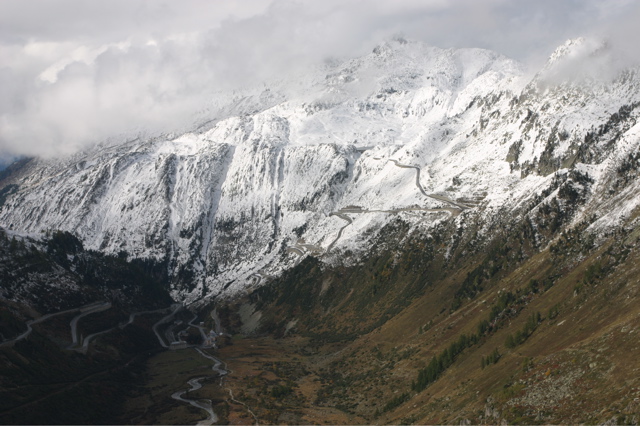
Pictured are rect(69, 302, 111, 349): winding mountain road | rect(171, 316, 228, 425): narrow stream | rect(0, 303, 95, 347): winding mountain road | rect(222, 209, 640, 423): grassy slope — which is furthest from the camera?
rect(69, 302, 111, 349): winding mountain road

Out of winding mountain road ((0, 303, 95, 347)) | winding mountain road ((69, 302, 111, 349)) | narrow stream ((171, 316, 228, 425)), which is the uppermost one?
winding mountain road ((0, 303, 95, 347))

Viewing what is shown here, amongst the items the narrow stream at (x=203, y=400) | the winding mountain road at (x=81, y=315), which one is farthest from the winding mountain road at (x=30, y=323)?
the narrow stream at (x=203, y=400)

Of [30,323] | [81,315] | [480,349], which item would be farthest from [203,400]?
[81,315]

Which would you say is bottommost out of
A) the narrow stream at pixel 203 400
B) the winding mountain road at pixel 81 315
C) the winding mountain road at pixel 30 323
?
the narrow stream at pixel 203 400

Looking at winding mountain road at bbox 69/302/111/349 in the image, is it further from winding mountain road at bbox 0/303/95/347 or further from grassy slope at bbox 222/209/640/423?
grassy slope at bbox 222/209/640/423

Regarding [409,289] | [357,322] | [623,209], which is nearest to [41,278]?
[357,322]

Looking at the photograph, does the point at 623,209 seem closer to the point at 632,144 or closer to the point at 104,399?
the point at 632,144

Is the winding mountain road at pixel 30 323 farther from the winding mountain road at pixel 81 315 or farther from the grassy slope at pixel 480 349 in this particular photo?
the grassy slope at pixel 480 349

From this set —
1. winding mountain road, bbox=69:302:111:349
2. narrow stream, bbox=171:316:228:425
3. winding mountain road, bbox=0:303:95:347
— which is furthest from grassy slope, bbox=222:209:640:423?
winding mountain road, bbox=0:303:95:347

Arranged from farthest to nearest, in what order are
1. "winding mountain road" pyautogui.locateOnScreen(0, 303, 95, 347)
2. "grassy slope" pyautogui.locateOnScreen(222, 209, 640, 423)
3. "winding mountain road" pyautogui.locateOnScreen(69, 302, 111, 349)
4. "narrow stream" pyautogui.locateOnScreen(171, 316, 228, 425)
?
"winding mountain road" pyautogui.locateOnScreen(69, 302, 111, 349), "winding mountain road" pyautogui.locateOnScreen(0, 303, 95, 347), "narrow stream" pyautogui.locateOnScreen(171, 316, 228, 425), "grassy slope" pyautogui.locateOnScreen(222, 209, 640, 423)

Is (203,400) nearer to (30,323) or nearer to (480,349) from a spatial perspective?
(30,323)

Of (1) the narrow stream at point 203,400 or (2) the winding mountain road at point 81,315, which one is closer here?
(1) the narrow stream at point 203,400
